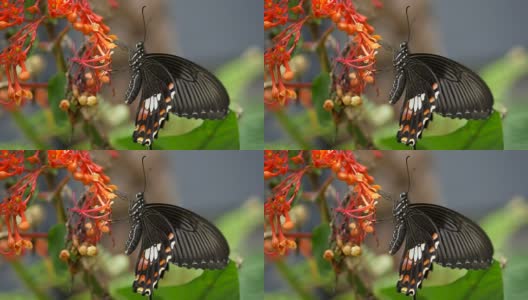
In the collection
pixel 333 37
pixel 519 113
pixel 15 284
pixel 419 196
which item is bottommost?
pixel 15 284

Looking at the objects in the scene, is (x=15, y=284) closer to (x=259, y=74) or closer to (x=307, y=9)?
(x=259, y=74)

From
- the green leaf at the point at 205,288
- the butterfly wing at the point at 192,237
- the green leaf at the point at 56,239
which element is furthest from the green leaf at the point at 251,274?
the green leaf at the point at 56,239

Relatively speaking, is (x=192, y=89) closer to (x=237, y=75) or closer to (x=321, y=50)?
(x=237, y=75)

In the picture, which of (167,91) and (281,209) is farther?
(281,209)

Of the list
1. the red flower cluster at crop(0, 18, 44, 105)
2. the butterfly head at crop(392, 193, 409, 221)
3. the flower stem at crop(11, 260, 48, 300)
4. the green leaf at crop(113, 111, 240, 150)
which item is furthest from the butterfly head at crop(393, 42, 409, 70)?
the flower stem at crop(11, 260, 48, 300)

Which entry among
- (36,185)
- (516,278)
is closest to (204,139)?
(36,185)

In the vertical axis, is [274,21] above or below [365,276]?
above

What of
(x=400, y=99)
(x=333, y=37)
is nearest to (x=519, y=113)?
(x=400, y=99)
